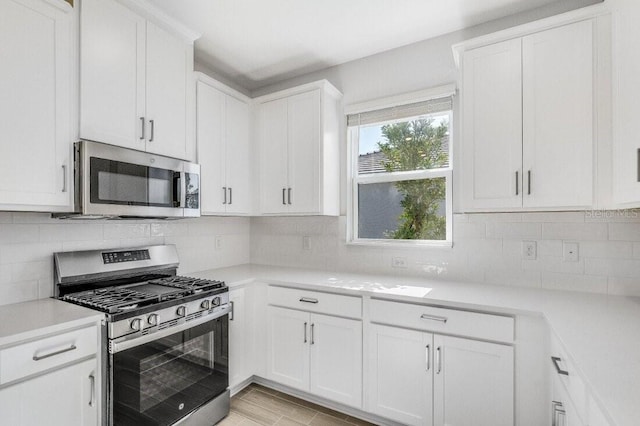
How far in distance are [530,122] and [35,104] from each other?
260cm

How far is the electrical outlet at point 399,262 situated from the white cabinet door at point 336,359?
66cm

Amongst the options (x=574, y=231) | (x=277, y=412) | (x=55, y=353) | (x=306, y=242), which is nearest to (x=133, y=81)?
(x=55, y=353)

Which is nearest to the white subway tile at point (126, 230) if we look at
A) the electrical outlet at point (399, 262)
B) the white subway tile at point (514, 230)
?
the electrical outlet at point (399, 262)

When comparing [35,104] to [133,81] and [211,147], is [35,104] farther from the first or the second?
[211,147]

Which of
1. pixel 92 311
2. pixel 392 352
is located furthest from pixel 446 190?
pixel 92 311

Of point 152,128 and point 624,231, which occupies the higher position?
point 152,128

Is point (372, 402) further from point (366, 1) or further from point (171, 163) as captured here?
point (366, 1)

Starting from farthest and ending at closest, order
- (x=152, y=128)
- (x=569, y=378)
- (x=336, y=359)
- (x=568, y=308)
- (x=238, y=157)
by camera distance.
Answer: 1. (x=238, y=157)
2. (x=336, y=359)
3. (x=152, y=128)
4. (x=568, y=308)
5. (x=569, y=378)

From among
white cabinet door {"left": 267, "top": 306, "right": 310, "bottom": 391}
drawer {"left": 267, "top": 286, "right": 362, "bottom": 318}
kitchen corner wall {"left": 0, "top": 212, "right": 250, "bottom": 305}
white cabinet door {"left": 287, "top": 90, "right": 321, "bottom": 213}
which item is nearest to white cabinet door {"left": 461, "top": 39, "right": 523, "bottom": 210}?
drawer {"left": 267, "top": 286, "right": 362, "bottom": 318}

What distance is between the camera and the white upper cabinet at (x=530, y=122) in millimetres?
1752

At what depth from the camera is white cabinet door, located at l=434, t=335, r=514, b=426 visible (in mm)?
1705

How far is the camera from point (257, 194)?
2.95 m

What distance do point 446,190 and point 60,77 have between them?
2.50m

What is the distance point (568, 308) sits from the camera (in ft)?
5.45
